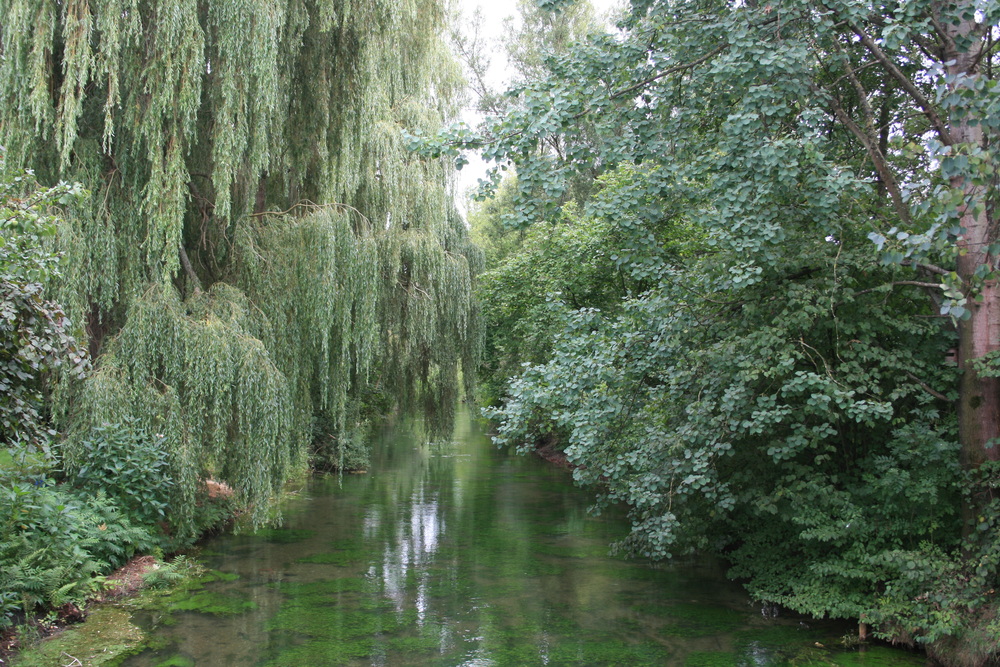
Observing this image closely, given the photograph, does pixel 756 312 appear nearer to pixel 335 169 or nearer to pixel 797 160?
pixel 797 160

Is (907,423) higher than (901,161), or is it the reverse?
(901,161)

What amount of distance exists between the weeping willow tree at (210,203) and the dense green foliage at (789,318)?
2.47 m

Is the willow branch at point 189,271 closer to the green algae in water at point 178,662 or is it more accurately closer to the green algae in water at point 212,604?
the green algae in water at point 212,604

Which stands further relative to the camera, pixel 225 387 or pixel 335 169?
pixel 335 169

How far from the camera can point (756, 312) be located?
A: 7.25 metres

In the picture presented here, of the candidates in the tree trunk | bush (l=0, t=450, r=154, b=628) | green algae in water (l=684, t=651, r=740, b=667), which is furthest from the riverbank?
the tree trunk

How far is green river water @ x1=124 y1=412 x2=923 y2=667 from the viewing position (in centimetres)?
683

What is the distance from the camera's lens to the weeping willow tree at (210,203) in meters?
7.85

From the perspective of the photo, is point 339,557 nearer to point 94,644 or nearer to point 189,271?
point 94,644

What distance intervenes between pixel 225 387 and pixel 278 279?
1569 millimetres

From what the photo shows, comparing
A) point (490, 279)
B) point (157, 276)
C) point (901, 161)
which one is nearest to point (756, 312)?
point (901, 161)

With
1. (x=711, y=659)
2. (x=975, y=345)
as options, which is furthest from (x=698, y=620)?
(x=975, y=345)

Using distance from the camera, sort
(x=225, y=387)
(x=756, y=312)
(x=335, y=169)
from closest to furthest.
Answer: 1. (x=756, y=312)
2. (x=225, y=387)
3. (x=335, y=169)

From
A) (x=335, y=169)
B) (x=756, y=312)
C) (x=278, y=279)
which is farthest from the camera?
(x=335, y=169)
